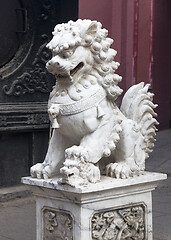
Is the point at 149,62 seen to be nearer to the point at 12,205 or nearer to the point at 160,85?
the point at 160,85

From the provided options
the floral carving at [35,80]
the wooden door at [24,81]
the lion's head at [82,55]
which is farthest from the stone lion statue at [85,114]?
the floral carving at [35,80]

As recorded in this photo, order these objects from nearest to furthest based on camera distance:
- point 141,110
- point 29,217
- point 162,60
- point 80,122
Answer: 1. point 80,122
2. point 141,110
3. point 29,217
4. point 162,60

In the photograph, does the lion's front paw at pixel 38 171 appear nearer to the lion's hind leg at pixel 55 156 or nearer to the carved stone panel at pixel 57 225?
the lion's hind leg at pixel 55 156

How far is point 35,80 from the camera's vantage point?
7598 millimetres

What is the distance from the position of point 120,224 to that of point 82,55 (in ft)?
4.44

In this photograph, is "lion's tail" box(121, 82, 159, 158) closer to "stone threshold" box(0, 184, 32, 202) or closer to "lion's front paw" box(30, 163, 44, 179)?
"lion's front paw" box(30, 163, 44, 179)

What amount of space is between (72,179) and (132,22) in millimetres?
8178

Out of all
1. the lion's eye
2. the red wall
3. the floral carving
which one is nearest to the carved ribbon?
the lion's eye

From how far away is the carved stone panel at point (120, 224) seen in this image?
422 centimetres

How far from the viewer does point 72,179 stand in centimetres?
397

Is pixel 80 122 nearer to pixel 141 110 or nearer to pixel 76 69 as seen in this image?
pixel 76 69

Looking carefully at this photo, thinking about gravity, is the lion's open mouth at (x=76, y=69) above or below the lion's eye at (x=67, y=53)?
below

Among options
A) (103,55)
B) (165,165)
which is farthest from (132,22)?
(103,55)

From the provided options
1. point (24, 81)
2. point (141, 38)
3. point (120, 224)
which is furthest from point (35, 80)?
point (141, 38)
